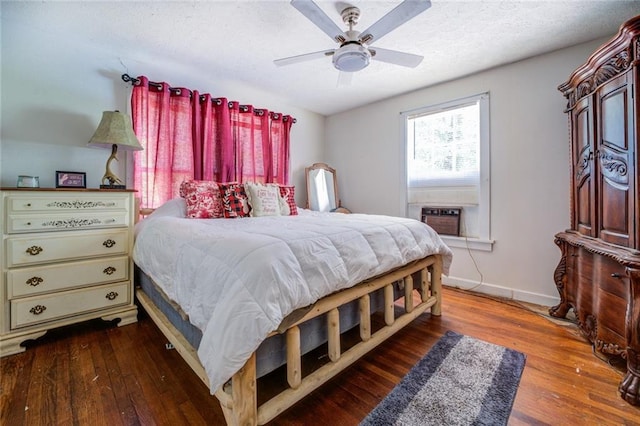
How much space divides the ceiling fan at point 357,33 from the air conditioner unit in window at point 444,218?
1.70 meters

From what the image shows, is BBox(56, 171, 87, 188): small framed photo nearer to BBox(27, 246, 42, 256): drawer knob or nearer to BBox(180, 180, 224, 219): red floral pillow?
BBox(27, 246, 42, 256): drawer knob

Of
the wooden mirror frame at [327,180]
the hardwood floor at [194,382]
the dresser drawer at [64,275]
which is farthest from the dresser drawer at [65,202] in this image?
the wooden mirror frame at [327,180]

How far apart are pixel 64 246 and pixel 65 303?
0.39 metres

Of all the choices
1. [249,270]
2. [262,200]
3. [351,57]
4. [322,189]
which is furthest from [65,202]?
[322,189]

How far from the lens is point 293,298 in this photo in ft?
3.56

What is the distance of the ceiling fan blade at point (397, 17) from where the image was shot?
4.54 feet

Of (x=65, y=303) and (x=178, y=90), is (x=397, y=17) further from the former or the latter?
(x=65, y=303)

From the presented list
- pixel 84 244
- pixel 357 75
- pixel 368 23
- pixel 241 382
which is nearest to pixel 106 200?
pixel 84 244

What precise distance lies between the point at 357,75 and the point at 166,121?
197 cm

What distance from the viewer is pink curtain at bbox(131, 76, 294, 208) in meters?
2.52

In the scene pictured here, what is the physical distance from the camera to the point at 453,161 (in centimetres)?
300

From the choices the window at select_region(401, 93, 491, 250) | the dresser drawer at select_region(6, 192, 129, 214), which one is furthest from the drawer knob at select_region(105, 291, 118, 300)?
the window at select_region(401, 93, 491, 250)

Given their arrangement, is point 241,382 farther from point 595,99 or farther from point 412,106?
point 412,106

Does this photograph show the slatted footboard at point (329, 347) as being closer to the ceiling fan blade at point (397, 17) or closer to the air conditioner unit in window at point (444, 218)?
the air conditioner unit in window at point (444, 218)
